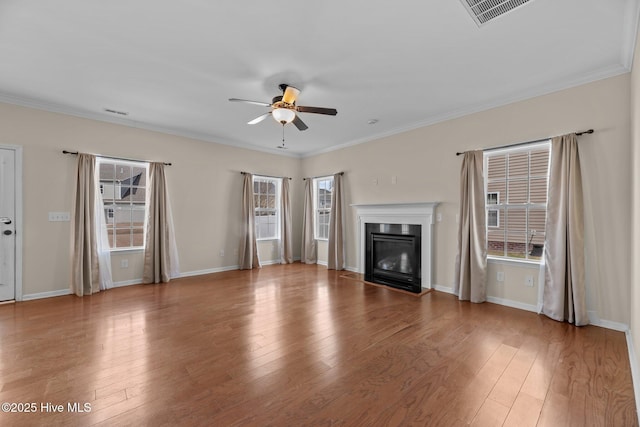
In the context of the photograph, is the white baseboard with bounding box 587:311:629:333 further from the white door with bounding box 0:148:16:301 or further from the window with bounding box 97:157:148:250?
the white door with bounding box 0:148:16:301

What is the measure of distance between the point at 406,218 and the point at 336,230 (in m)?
1.67

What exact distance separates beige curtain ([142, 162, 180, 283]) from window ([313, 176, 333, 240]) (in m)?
3.23

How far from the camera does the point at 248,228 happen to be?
5.84 metres

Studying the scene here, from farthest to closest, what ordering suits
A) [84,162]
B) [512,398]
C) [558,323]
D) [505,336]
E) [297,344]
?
[84,162]
[558,323]
[505,336]
[297,344]
[512,398]

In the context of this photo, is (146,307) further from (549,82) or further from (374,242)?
(549,82)

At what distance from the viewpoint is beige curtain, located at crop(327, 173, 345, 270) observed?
5848 mm

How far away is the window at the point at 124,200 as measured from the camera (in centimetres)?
454

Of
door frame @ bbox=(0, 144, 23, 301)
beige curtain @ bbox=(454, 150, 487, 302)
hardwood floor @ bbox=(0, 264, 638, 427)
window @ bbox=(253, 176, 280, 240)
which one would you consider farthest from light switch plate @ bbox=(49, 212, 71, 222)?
beige curtain @ bbox=(454, 150, 487, 302)

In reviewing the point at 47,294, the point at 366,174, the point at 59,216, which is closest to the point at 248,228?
the point at 366,174

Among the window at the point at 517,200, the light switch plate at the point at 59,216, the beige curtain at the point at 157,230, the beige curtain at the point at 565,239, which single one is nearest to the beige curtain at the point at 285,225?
the beige curtain at the point at 157,230

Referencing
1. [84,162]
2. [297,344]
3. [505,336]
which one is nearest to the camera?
[297,344]

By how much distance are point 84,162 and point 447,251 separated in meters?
5.77

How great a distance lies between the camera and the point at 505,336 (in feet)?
8.86

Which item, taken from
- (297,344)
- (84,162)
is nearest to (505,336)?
(297,344)
